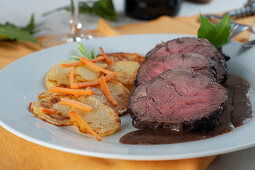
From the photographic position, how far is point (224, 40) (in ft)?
7.66

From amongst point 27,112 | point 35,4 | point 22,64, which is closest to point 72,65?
point 22,64

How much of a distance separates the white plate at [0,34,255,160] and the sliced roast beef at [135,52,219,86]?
288mm

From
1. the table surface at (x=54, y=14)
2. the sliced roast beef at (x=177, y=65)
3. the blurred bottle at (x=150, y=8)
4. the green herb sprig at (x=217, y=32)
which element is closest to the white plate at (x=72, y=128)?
the green herb sprig at (x=217, y=32)

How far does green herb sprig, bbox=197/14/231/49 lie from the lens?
2.32 m

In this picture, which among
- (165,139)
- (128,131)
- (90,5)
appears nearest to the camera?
(165,139)

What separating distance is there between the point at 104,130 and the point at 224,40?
3.70 feet

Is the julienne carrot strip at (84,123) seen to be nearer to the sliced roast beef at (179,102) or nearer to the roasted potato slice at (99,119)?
the roasted potato slice at (99,119)

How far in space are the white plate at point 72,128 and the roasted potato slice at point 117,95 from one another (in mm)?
73

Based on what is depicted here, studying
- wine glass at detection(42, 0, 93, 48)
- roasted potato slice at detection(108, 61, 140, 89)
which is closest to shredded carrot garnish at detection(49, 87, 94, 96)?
roasted potato slice at detection(108, 61, 140, 89)

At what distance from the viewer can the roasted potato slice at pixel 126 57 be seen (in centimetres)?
242

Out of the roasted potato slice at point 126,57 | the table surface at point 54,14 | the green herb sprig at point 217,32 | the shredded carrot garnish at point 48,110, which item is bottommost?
the table surface at point 54,14

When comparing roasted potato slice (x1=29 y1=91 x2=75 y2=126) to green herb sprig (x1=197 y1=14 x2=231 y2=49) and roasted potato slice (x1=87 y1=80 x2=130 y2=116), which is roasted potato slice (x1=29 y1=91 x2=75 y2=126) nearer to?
roasted potato slice (x1=87 y1=80 x2=130 y2=116)

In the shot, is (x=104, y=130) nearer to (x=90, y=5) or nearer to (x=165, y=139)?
(x=165, y=139)

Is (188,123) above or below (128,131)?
above
